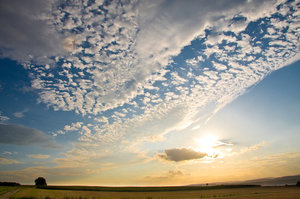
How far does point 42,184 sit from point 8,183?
53.9m

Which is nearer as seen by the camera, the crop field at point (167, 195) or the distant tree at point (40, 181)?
A: the crop field at point (167, 195)

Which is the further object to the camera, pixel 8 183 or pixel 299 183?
pixel 8 183

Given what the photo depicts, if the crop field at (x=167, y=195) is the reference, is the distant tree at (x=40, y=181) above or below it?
below

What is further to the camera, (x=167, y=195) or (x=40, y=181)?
(x=40, y=181)

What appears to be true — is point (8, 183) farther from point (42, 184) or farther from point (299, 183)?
point (299, 183)

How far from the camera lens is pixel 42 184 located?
18100 cm

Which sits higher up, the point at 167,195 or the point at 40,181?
the point at 167,195

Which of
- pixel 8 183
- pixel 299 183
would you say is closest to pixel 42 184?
pixel 8 183

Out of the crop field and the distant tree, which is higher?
the crop field

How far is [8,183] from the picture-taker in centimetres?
19975

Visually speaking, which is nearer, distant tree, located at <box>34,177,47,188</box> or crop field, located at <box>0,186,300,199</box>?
crop field, located at <box>0,186,300,199</box>

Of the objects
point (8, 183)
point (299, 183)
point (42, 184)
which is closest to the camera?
point (299, 183)

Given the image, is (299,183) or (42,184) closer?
(299,183)

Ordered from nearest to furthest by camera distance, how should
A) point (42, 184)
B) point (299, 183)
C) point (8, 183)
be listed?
1. point (299, 183)
2. point (42, 184)
3. point (8, 183)
